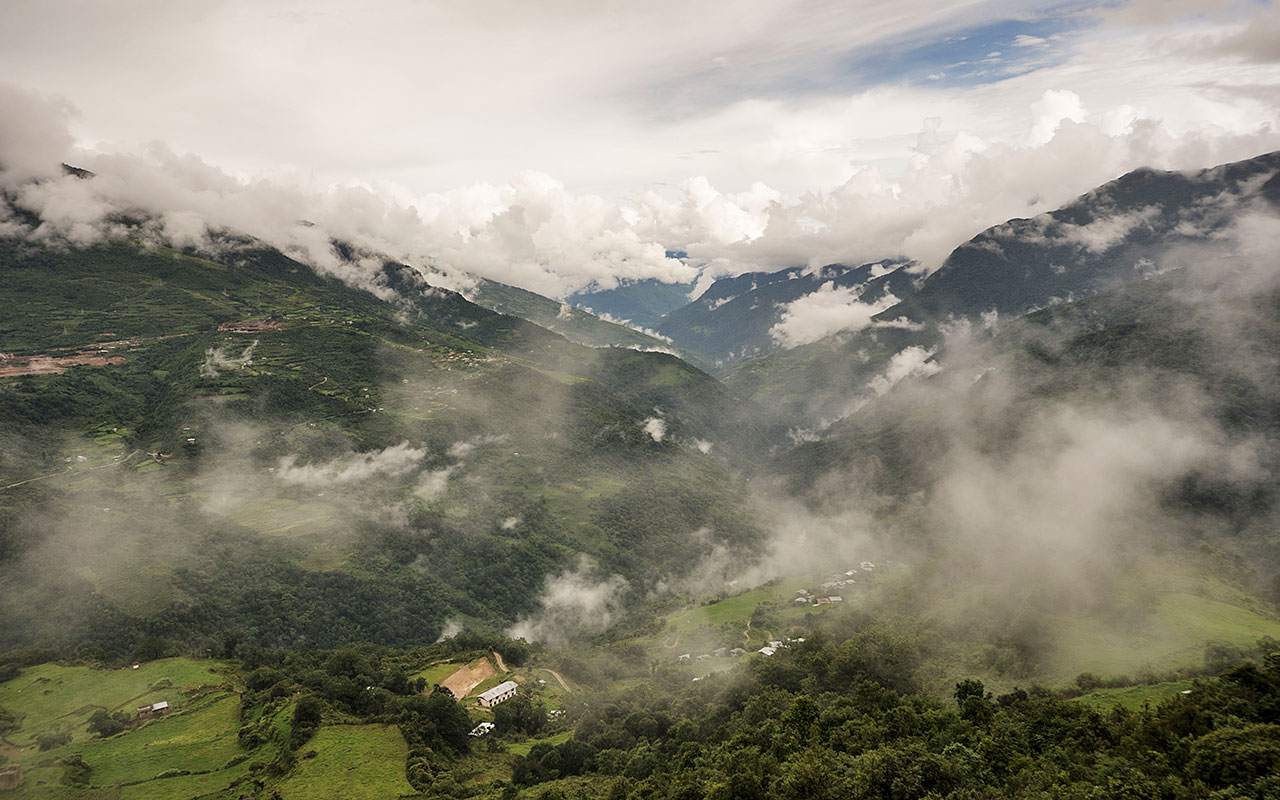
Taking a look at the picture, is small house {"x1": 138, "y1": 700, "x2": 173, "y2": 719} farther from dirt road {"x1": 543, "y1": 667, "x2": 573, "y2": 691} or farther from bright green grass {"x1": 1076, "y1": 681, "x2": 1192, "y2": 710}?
bright green grass {"x1": 1076, "y1": 681, "x2": 1192, "y2": 710}

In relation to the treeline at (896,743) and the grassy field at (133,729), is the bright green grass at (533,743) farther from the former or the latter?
the grassy field at (133,729)

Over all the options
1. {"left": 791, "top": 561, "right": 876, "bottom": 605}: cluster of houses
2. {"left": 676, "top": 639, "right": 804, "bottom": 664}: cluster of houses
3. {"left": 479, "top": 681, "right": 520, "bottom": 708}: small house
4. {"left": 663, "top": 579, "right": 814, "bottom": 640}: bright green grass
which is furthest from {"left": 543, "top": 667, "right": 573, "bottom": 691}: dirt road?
{"left": 791, "top": 561, "right": 876, "bottom": 605}: cluster of houses

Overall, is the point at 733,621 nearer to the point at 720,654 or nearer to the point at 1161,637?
the point at 720,654

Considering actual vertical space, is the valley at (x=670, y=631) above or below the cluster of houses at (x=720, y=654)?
above

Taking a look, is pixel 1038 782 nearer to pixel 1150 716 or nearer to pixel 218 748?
pixel 1150 716

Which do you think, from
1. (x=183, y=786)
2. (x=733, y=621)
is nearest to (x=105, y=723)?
(x=183, y=786)

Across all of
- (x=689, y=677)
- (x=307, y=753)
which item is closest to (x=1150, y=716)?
(x=689, y=677)

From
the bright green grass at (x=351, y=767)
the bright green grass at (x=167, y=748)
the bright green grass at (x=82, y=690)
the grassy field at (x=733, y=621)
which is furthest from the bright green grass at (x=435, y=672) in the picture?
the grassy field at (x=733, y=621)
